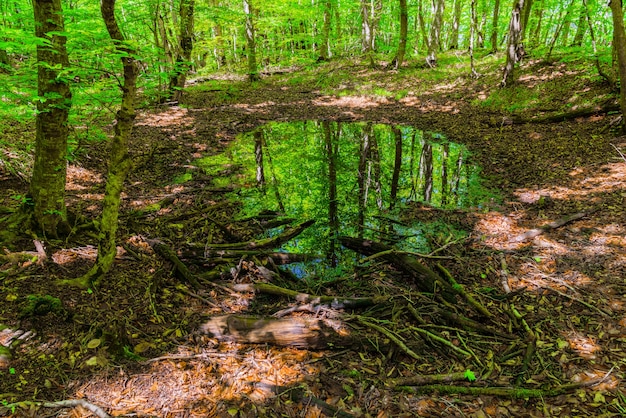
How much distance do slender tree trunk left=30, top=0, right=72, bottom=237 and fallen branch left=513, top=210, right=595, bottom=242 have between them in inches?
272

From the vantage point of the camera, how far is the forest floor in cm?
298

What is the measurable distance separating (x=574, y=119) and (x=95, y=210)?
13481mm

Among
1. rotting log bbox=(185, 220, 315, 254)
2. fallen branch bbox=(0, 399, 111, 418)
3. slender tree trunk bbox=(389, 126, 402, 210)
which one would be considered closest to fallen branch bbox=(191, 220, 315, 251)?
rotting log bbox=(185, 220, 315, 254)

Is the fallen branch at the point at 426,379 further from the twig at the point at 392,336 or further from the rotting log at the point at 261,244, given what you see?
the rotting log at the point at 261,244

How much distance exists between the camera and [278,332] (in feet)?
12.1

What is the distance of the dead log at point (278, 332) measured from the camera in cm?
366

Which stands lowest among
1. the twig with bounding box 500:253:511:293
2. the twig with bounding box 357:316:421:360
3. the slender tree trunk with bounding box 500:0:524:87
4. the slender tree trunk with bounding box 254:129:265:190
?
the twig with bounding box 357:316:421:360

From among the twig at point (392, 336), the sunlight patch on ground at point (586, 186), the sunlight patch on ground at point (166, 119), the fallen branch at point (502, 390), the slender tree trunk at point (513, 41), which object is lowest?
the fallen branch at point (502, 390)

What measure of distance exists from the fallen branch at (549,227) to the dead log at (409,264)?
2126 millimetres

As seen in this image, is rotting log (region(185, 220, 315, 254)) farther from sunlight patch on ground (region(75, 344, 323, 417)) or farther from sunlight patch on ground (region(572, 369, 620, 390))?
sunlight patch on ground (region(572, 369, 620, 390))

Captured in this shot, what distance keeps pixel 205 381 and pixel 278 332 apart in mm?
847

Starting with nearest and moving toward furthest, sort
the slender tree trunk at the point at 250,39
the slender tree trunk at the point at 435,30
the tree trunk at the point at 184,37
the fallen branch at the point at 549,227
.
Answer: the fallen branch at the point at 549,227, the tree trunk at the point at 184,37, the slender tree trunk at the point at 435,30, the slender tree trunk at the point at 250,39

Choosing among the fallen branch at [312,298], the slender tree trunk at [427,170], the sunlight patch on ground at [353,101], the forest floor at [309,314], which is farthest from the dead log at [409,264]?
the sunlight patch on ground at [353,101]

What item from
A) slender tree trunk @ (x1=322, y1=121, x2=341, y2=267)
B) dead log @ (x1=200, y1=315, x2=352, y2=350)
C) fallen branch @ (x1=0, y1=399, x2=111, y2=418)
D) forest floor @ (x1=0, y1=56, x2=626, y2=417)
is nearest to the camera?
fallen branch @ (x1=0, y1=399, x2=111, y2=418)
